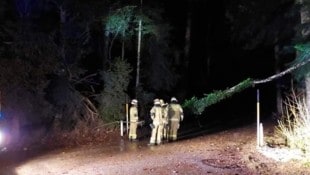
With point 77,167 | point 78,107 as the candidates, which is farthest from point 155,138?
point 78,107

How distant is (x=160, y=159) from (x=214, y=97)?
6010 millimetres

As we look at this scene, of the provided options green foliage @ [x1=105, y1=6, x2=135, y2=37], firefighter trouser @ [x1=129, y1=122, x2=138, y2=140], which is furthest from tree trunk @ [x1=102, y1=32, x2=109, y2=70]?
firefighter trouser @ [x1=129, y1=122, x2=138, y2=140]

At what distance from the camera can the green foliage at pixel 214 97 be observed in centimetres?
1856

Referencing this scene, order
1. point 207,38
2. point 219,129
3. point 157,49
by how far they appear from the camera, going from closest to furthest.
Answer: point 219,129, point 157,49, point 207,38

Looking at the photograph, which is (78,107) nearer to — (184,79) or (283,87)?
(283,87)

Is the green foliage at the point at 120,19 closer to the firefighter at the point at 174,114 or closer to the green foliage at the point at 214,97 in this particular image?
the green foliage at the point at 214,97

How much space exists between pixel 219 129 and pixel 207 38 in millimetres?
22907

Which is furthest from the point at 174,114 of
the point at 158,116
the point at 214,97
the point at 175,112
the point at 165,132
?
the point at 214,97

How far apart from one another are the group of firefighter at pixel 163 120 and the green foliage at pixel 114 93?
4153 millimetres

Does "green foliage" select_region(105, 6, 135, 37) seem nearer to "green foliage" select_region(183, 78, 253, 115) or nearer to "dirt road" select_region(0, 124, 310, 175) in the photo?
"green foliage" select_region(183, 78, 253, 115)

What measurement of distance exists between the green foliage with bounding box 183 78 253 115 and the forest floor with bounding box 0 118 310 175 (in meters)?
1.74

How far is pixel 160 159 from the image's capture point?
1558cm

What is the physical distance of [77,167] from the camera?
582 inches

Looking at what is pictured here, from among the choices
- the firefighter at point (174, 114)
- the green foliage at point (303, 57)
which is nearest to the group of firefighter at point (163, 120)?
the firefighter at point (174, 114)
